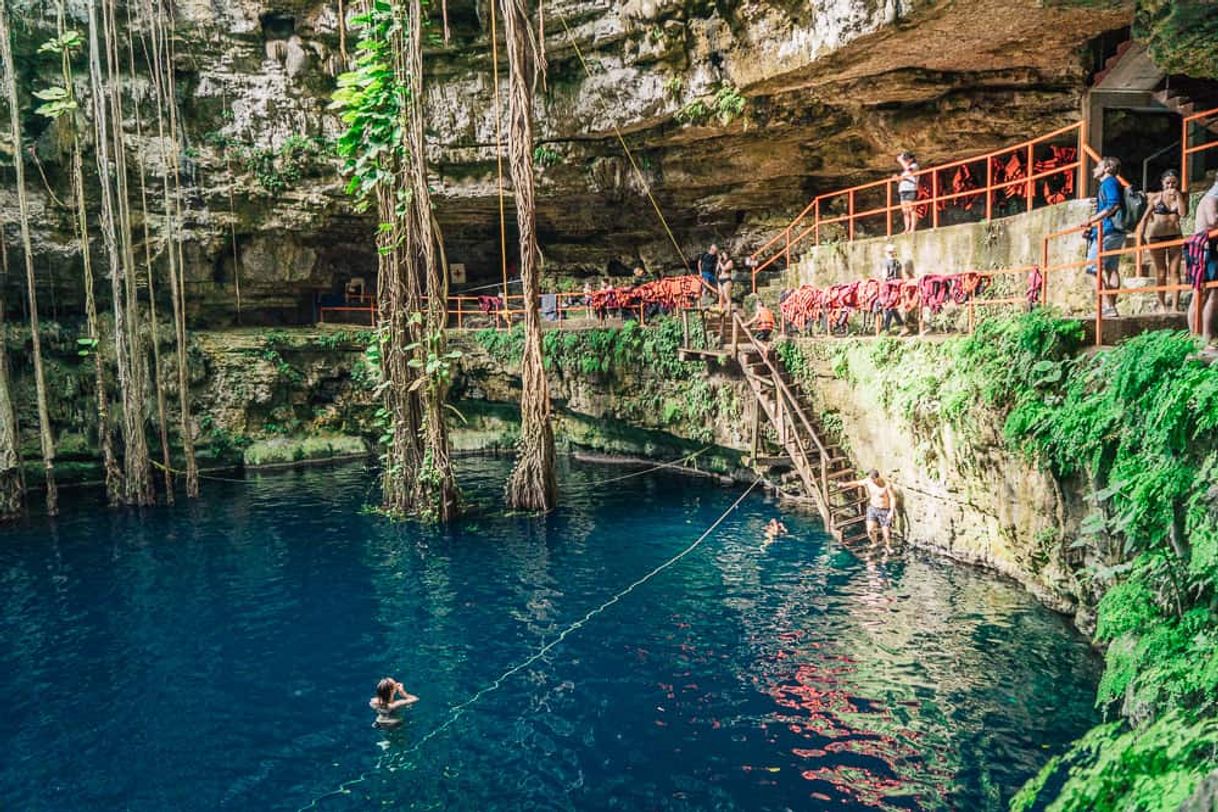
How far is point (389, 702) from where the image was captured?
25.1 feet

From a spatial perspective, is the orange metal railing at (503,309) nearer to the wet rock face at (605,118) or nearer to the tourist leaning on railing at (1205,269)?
the wet rock face at (605,118)

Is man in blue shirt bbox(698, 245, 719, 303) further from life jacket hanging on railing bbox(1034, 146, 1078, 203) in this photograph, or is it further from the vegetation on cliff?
the vegetation on cliff

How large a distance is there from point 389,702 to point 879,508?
7.30 m

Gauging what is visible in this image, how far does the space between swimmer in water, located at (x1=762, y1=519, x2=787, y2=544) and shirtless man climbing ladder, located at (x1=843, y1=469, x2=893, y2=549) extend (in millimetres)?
1649

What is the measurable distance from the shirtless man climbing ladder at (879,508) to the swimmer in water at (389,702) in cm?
689

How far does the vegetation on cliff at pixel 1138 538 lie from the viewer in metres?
4.07

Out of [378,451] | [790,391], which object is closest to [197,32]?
[378,451]

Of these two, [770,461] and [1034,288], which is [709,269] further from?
[1034,288]

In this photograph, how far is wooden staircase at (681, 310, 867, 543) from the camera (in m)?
12.3

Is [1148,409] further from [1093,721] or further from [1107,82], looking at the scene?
[1107,82]

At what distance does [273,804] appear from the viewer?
6.33 meters

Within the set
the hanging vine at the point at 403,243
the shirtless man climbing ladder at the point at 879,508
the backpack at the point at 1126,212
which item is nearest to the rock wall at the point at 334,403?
the hanging vine at the point at 403,243

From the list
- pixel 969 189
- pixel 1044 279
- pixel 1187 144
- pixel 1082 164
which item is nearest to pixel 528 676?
pixel 1044 279

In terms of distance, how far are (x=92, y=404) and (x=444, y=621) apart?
14853mm
